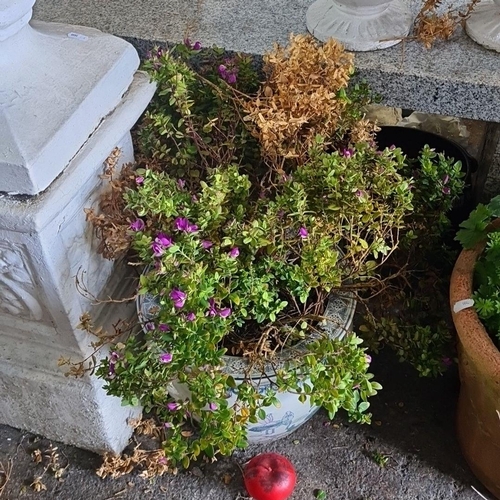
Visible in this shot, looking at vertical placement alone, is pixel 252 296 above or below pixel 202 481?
above

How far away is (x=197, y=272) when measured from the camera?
1.21 meters

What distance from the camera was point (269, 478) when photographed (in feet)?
5.21

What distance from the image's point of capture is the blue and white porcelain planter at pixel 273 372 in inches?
53.6

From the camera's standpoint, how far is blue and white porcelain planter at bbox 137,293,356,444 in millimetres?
1361

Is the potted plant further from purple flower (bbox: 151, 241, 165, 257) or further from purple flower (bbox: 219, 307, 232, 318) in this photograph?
purple flower (bbox: 151, 241, 165, 257)

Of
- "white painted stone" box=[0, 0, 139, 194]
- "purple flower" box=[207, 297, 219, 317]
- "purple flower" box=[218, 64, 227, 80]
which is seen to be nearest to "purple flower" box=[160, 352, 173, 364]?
"purple flower" box=[207, 297, 219, 317]

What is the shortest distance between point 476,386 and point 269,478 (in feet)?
1.71

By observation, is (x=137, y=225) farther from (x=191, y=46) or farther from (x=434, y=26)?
(x=434, y=26)

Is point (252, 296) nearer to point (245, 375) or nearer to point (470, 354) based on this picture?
point (245, 375)

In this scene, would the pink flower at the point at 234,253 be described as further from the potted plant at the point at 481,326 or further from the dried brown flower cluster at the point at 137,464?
the dried brown flower cluster at the point at 137,464

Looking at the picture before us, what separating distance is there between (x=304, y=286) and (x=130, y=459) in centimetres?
72

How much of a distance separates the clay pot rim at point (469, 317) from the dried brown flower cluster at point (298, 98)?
0.42 m

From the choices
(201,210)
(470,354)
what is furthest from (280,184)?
(470,354)

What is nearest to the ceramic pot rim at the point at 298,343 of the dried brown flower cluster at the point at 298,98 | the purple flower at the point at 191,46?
the dried brown flower cluster at the point at 298,98
